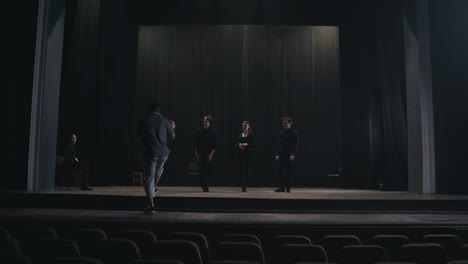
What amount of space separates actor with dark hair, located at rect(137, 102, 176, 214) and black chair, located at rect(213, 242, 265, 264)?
3.08m

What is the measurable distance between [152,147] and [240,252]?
319cm

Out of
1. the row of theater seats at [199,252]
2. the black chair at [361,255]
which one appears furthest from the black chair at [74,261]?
the black chair at [361,255]

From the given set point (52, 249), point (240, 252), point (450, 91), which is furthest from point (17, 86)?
point (450, 91)

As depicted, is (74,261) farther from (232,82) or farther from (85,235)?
(232,82)

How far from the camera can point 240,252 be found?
221 cm

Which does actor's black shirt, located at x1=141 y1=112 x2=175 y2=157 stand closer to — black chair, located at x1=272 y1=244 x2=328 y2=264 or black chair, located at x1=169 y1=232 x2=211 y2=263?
black chair, located at x1=169 y1=232 x2=211 y2=263

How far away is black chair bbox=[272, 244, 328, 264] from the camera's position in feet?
7.01

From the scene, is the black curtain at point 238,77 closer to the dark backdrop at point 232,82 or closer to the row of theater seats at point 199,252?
the dark backdrop at point 232,82

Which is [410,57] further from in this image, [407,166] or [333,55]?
[333,55]

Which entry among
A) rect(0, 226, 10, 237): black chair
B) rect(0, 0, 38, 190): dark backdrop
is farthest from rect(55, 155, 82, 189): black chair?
rect(0, 226, 10, 237): black chair

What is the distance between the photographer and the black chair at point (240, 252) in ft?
7.20

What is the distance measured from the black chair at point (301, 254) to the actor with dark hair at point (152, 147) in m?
3.27

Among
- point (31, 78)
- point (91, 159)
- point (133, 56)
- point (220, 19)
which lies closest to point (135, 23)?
point (133, 56)

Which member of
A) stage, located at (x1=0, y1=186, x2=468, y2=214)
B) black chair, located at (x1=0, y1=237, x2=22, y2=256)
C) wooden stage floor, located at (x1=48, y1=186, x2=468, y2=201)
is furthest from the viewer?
wooden stage floor, located at (x1=48, y1=186, x2=468, y2=201)
